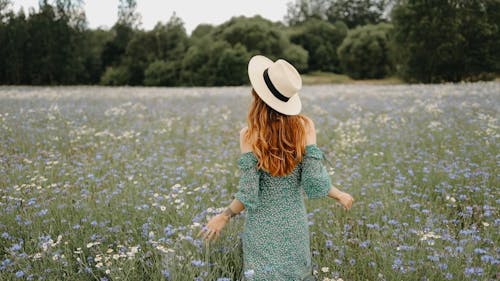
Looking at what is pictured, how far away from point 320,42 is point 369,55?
10.2 meters

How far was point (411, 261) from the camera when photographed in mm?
2656

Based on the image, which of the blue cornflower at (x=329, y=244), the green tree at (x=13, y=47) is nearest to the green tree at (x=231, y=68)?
the green tree at (x=13, y=47)

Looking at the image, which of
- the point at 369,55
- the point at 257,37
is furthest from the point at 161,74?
the point at 369,55

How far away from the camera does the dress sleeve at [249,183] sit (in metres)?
2.56

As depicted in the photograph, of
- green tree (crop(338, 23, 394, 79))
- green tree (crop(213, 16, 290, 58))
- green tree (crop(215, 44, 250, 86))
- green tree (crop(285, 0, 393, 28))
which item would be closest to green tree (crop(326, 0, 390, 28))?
green tree (crop(285, 0, 393, 28))

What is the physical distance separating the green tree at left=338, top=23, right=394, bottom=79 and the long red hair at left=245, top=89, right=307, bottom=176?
46.0m

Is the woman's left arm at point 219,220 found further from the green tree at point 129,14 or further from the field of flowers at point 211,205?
the green tree at point 129,14

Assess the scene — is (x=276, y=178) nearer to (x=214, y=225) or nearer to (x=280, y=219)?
(x=280, y=219)

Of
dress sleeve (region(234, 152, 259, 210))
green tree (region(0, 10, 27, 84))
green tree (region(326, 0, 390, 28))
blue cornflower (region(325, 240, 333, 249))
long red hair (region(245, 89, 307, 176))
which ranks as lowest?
blue cornflower (region(325, 240, 333, 249))

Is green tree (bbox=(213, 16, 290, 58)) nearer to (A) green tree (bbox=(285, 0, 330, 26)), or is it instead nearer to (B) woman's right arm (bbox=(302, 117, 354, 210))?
(A) green tree (bbox=(285, 0, 330, 26))

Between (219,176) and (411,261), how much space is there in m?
2.73

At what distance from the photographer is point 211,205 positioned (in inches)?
156

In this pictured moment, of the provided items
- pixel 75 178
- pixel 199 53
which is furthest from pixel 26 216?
pixel 199 53

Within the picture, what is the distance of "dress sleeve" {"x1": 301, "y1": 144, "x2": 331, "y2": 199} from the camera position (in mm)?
2623
